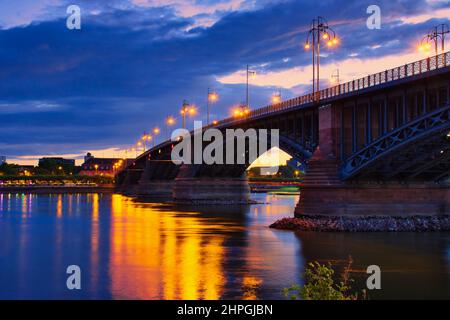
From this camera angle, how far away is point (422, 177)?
50.9 m

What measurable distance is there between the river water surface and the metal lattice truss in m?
5.29

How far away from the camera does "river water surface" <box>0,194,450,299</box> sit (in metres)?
26.1

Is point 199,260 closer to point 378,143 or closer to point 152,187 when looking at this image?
point 378,143

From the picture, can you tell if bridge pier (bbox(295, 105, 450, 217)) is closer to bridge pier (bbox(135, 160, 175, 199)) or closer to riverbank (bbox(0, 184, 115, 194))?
bridge pier (bbox(135, 160, 175, 199))

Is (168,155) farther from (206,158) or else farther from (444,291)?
(444,291)

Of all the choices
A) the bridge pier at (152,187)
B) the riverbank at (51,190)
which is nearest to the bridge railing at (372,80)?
the bridge pier at (152,187)

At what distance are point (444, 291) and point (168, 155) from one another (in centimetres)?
10209

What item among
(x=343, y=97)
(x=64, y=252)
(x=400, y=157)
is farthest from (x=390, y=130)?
(x=64, y=252)

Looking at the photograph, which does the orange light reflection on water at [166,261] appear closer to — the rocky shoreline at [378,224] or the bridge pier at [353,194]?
the rocky shoreline at [378,224]

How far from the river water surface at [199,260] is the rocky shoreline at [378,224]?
135cm

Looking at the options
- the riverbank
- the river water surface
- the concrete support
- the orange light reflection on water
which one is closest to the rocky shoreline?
the concrete support

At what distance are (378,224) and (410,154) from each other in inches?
255

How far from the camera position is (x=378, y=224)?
48.5 metres

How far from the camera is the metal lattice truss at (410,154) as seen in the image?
39647mm
